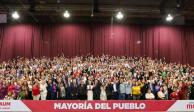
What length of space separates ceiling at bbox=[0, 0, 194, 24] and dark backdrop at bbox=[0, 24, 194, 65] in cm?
233

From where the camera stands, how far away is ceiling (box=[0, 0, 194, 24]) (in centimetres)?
3256

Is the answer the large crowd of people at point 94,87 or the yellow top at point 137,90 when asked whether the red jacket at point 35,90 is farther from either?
the yellow top at point 137,90

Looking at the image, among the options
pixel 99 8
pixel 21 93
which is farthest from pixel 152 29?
pixel 21 93

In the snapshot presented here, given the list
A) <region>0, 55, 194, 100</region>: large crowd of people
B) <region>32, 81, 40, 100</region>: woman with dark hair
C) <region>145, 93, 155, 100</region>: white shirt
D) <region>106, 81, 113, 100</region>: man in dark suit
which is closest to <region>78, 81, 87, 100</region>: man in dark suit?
<region>0, 55, 194, 100</region>: large crowd of people

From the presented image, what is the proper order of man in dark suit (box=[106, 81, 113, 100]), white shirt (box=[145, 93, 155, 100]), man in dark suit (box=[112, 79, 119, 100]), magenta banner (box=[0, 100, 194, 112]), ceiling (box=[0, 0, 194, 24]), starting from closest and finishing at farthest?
1. magenta banner (box=[0, 100, 194, 112])
2. white shirt (box=[145, 93, 155, 100])
3. man in dark suit (box=[106, 81, 113, 100])
4. man in dark suit (box=[112, 79, 119, 100])
5. ceiling (box=[0, 0, 194, 24])

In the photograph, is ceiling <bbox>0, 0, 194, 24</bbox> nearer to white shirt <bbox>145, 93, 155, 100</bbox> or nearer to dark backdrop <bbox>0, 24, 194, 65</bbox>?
dark backdrop <bbox>0, 24, 194, 65</bbox>

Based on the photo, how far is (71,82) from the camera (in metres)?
23.1

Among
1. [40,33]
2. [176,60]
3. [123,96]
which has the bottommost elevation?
[123,96]

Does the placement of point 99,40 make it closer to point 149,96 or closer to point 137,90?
point 137,90

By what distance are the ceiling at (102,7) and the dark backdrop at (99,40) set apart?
7.64ft

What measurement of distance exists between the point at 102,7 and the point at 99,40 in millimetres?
4783

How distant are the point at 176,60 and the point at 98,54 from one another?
7.99m

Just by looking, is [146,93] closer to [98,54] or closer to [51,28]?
[98,54]

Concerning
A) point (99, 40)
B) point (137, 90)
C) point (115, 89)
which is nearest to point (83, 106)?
point (115, 89)
